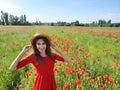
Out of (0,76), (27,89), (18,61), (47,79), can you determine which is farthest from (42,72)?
(0,76)

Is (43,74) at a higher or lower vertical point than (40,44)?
lower

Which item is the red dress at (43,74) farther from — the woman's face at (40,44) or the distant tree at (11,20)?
the distant tree at (11,20)

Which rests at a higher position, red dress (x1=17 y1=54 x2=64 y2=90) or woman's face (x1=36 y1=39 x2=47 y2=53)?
woman's face (x1=36 y1=39 x2=47 y2=53)

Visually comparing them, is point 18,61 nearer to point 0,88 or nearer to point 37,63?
point 37,63

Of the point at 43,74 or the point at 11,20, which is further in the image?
the point at 11,20

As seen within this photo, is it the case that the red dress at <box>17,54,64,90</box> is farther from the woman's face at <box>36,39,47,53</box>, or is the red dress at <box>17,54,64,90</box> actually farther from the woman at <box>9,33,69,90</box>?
the woman's face at <box>36,39,47,53</box>

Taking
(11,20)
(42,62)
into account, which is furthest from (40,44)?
(11,20)

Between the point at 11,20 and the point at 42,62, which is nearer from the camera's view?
the point at 42,62

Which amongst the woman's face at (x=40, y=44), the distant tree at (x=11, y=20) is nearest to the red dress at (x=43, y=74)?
the woman's face at (x=40, y=44)

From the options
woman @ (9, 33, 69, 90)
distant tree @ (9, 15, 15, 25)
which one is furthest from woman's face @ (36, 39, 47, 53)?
distant tree @ (9, 15, 15, 25)

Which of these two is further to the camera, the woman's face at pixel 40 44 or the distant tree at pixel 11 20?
the distant tree at pixel 11 20

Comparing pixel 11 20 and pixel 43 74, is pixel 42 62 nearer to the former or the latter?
pixel 43 74

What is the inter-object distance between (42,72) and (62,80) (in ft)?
5.04

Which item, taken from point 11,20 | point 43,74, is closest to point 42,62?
point 43,74
